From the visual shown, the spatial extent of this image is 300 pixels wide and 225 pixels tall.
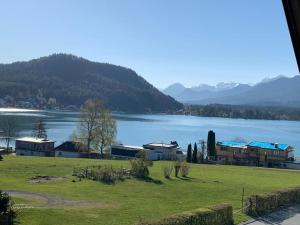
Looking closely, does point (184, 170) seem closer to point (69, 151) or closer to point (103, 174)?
point (103, 174)

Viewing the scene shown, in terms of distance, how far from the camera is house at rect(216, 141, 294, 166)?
7331 centimetres

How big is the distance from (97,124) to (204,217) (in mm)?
44255

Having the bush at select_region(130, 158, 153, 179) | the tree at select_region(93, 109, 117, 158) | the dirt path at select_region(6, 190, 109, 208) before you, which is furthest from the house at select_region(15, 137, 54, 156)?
the dirt path at select_region(6, 190, 109, 208)

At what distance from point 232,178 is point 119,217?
21289 mm

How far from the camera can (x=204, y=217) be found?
836 inches

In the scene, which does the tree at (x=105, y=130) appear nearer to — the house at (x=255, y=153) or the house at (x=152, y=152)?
the house at (x=152, y=152)

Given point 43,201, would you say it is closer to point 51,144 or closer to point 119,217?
point 119,217

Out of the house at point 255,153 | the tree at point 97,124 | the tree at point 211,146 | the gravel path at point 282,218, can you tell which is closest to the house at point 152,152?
the tree at point 211,146

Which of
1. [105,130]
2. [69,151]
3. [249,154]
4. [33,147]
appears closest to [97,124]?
[105,130]

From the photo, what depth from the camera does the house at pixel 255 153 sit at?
7331cm

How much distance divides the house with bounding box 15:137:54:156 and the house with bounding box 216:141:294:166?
27.8 metres

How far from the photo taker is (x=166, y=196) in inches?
1212

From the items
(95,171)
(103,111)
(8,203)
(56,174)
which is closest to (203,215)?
(8,203)

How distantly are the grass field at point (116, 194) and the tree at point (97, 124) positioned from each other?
1859 cm
